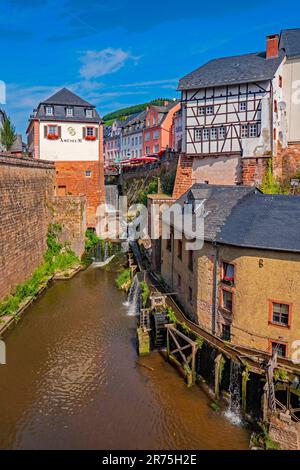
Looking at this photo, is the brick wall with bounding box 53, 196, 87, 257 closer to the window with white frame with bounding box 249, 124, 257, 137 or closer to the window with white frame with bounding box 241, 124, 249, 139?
the window with white frame with bounding box 241, 124, 249, 139

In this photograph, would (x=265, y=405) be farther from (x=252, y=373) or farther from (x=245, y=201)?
(x=245, y=201)

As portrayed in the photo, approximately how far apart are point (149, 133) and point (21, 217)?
122 feet

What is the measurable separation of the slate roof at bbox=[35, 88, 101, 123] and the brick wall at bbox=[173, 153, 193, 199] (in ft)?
31.2

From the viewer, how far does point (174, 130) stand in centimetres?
5297

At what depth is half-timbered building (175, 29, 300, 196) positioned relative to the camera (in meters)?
27.2

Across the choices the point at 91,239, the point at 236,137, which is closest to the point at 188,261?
the point at 236,137

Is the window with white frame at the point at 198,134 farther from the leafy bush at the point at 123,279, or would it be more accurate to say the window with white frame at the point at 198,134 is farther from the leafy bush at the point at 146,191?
the leafy bush at the point at 123,279

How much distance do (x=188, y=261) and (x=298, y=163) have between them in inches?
671

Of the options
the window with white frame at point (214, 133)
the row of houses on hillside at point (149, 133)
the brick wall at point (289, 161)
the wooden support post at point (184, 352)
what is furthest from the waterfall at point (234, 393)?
the row of houses on hillside at point (149, 133)

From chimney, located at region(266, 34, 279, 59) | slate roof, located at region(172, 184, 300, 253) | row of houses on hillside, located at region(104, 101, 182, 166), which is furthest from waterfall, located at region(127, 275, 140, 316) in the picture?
row of houses on hillside, located at region(104, 101, 182, 166)

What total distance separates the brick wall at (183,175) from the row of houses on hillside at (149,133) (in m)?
16.3

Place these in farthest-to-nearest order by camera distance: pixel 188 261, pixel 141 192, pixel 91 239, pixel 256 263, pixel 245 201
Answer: pixel 141 192 < pixel 91 239 < pixel 188 261 < pixel 245 201 < pixel 256 263

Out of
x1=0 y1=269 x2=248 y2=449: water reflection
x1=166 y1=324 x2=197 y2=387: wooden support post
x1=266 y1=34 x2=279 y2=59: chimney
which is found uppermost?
x1=266 y1=34 x2=279 y2=59: chimney

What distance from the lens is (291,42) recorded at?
1190 inches
